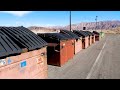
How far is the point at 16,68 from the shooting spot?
9977 millimetres

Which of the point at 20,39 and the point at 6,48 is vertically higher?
the point at 20,39

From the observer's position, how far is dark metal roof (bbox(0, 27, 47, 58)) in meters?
10.6

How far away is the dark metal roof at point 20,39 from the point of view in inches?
417

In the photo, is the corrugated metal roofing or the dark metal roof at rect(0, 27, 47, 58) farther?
the dark metal roof at rect(0, 27, 47, 58)

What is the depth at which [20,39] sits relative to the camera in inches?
460

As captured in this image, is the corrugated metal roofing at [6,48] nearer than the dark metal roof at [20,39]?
Yes
